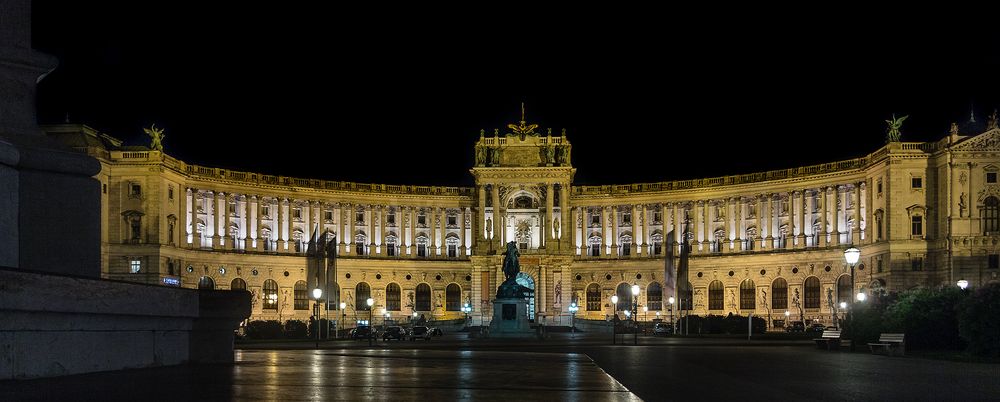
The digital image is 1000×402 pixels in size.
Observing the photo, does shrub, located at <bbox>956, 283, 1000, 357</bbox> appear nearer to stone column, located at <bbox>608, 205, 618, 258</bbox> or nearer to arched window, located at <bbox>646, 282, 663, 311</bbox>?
arched window, located at <bbox>646, 282, 663, 311</bbox>

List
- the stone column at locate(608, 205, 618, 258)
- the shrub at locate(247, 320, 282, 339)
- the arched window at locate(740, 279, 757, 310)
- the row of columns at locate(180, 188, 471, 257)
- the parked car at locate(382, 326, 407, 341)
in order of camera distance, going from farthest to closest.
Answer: the stone column at locate(608, 205, 618, 258) → the arched window at locate(740, 279, 757, 310) → the row of columns at locate(180, 188, 471, 257) → the parked car at locate(382, 326, 407, 341) → the shrub at locate(247, 320, 282, 339)

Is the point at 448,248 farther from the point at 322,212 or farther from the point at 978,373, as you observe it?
the point at 978,373

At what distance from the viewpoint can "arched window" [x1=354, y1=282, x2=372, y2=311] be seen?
136 metres

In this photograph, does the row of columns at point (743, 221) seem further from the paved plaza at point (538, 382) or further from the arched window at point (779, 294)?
the paved plaza at point (538, 382)

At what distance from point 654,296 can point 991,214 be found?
137 ft

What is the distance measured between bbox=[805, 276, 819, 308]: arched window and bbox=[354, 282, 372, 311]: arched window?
4792cm

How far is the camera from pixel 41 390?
15.2 meters

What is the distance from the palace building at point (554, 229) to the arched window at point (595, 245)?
0.17 m

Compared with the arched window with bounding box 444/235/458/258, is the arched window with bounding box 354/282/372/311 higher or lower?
lower

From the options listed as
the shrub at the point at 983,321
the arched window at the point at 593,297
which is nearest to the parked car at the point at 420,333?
the shrub at the point at 983,321

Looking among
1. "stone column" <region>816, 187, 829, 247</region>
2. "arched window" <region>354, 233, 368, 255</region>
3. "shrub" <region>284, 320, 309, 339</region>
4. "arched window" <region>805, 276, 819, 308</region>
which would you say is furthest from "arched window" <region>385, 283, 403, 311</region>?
"shrub" <region>284, 320, 309, 339</region>

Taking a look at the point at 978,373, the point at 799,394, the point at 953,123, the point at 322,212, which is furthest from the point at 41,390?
the point at 322,212

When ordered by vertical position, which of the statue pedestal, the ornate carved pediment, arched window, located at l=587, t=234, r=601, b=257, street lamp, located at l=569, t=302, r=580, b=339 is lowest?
street lamp, located at l=569, t=302, r=580, b=339

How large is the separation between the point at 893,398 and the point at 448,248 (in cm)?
12211
